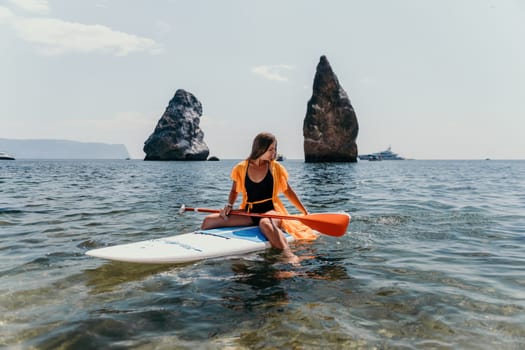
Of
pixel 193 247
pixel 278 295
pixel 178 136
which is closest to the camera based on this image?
pixel 278 295

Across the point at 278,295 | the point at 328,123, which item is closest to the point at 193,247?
the point at 278,295

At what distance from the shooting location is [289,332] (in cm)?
336

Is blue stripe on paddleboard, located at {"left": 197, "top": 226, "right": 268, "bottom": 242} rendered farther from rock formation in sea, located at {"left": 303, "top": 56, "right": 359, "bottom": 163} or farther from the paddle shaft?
rock formation in sea, located at {"left": 303, "top": 56, "right": 359, "bottom": 163}

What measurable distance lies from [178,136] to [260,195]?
107115 mm

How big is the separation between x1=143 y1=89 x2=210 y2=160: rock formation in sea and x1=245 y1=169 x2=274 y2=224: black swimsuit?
103635 millimetres

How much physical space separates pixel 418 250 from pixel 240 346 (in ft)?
13.8

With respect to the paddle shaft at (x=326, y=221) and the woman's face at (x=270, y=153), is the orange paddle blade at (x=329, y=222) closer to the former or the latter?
the paddle shaft at (x=326, y=221)

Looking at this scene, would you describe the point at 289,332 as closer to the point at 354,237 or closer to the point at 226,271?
the point at 226,271

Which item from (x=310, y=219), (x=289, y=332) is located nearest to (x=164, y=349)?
(x=289, y=332)

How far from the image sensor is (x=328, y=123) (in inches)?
2857

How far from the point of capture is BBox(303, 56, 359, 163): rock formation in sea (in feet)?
236

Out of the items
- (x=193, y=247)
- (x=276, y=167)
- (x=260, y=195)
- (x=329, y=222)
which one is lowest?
(x=193, y=247)

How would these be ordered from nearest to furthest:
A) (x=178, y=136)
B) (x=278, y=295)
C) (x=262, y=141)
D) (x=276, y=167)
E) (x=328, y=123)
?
(x=278, y=295) → (x=262, y=141) → (x=276, y=167) → (x=328, y=123) → (x=178, y=136)

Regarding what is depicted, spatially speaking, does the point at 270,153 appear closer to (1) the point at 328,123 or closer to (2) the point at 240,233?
(2) the point at 240,233
